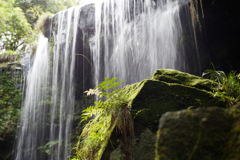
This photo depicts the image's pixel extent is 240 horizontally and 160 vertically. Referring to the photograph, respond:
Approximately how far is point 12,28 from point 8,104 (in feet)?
24.0

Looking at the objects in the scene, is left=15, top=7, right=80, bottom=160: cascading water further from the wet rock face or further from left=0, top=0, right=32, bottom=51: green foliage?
the wet rock face

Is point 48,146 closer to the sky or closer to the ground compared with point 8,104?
closer to the ground

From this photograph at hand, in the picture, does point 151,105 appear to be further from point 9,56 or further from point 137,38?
point 9,56

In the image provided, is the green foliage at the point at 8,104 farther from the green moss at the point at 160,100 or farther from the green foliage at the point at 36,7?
the green moss at the point at 160,100

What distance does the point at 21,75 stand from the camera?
10.3m

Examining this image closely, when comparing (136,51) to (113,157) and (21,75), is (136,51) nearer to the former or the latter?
(113,157)

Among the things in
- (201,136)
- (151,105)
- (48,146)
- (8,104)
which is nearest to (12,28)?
(8,104)

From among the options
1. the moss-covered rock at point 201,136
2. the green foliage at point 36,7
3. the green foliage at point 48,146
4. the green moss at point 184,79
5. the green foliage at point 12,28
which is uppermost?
the green foliage at point 36,7

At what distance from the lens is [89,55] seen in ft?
30.8

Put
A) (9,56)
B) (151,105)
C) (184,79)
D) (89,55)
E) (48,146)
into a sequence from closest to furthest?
(151,105), (184,79), (48,146), (89,55), (9,56)

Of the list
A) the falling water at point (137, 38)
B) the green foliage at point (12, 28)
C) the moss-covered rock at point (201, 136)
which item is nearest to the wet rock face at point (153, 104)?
the moss-covered rock at point (201, 136)

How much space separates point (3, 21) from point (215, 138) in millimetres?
16276

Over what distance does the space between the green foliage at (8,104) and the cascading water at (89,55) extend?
0.51m

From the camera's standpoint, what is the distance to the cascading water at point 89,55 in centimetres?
731
